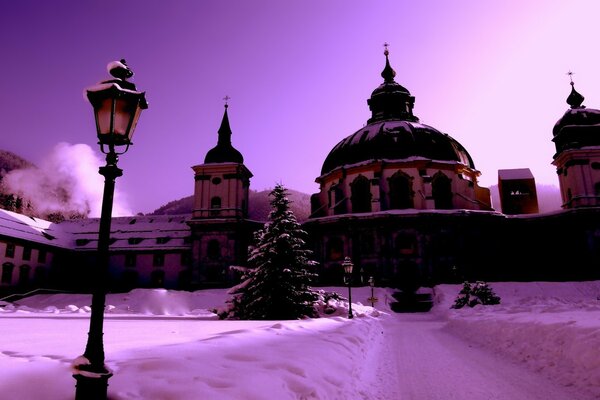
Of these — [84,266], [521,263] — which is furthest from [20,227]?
[521,263]

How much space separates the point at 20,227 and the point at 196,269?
18534mm

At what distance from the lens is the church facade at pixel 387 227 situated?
141 ft

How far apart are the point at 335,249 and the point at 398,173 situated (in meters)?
10.8

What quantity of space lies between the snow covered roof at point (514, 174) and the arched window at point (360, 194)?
20.8 metres

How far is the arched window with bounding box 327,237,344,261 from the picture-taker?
45.6 m

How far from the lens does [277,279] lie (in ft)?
71.3

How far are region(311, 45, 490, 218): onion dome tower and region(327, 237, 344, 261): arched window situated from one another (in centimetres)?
417

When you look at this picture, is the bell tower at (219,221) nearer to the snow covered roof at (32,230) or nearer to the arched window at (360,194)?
the arched window at (360,194)

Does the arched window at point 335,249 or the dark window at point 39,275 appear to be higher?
the arched window at point 335,249

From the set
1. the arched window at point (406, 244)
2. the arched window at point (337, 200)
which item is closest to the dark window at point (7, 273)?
the arched window at point (337, 200)

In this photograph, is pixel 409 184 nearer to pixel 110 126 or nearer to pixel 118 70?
pixel 118 70

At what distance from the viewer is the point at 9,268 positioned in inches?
1665

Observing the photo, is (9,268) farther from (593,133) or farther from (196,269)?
(593,133)

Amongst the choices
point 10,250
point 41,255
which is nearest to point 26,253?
point 10,250
